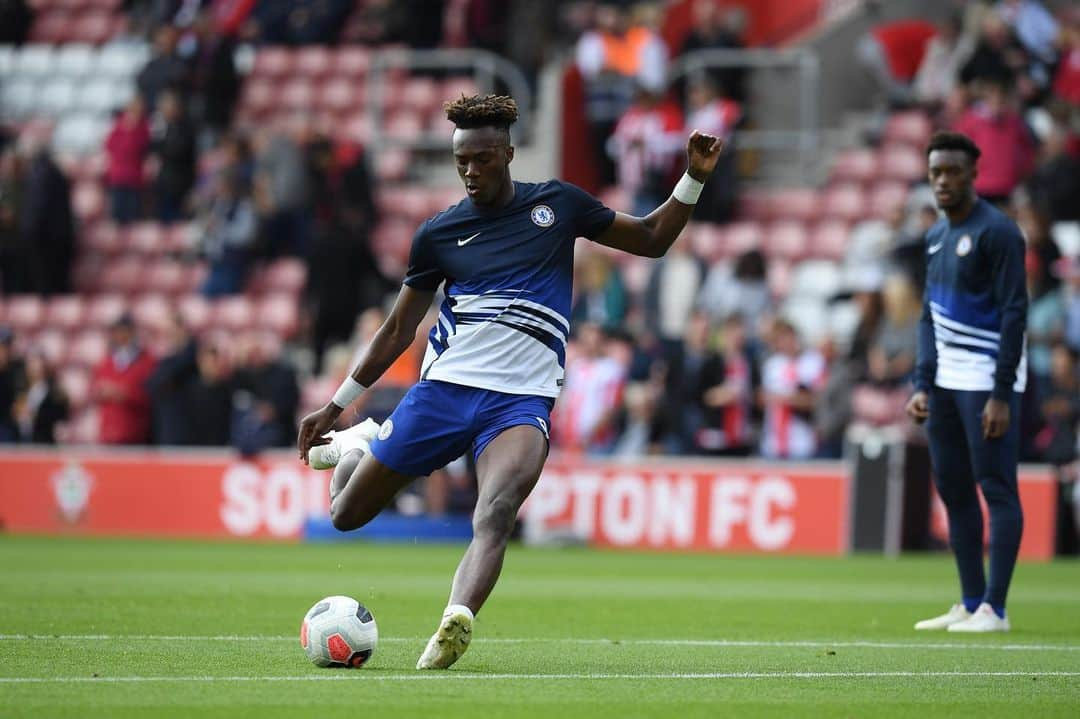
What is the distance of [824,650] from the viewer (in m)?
9.62

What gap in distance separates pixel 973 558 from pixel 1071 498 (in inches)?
328

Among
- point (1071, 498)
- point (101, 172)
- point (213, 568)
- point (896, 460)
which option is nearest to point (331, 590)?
point (213, 568)

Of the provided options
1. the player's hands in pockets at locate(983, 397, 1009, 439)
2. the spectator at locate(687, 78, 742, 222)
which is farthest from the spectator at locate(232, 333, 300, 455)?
the player's hands in pockets at locate(983, 397, 1009, 439)

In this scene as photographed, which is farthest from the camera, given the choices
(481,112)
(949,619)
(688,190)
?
(949,619)

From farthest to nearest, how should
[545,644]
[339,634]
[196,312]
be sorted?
[196,312]
[545,644]
[339,634]

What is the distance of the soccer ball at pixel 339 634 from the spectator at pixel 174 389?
14084mm

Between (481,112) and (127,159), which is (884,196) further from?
(481,112)

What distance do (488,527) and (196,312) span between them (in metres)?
17.6

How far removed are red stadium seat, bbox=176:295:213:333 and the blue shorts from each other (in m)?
16.8

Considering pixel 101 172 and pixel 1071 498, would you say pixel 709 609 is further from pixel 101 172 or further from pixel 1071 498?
pixel 101 172

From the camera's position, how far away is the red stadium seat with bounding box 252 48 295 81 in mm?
27953

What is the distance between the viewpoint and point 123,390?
22.4 metres

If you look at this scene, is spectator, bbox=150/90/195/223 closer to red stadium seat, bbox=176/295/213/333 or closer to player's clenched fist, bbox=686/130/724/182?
red stadium seat, bbox=176/295/213/333

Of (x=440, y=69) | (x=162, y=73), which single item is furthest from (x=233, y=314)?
(x=440, y=69)
